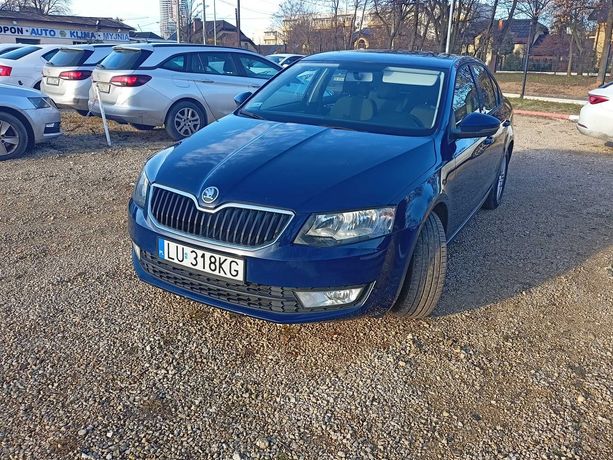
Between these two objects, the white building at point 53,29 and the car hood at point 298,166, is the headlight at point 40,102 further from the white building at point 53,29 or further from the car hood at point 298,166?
the white building at point 53,29

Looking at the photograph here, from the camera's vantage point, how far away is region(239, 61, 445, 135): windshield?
3.57m

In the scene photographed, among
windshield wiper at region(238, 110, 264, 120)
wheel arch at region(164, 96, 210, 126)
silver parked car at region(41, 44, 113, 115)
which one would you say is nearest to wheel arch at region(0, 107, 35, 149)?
wheel arch at region(164, 96, 210, 126)

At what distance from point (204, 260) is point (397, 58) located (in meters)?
2.53

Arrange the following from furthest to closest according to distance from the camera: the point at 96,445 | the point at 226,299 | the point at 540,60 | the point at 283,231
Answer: the point at 540,60 → the point at 226,299 → the point at 283,231 → the point at 96,445

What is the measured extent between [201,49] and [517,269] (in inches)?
270

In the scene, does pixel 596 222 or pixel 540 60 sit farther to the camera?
pixel 540 60

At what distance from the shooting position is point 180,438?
225 centimetres

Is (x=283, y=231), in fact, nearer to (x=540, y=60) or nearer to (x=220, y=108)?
(x=220, y=108)

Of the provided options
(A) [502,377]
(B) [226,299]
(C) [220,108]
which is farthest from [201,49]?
(A) [502,377]

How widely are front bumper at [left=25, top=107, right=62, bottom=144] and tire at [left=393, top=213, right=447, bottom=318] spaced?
620cm

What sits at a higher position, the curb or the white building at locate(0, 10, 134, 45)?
the white building at locate(0, 10, 134, 45)

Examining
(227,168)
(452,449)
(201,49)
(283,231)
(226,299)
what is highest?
(201,49)

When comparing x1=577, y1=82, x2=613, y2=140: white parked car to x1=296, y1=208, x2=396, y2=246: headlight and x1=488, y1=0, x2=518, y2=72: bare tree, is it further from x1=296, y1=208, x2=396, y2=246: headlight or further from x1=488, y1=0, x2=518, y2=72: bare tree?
x1=488, y1=0, x2=518, y2=72: bare tree

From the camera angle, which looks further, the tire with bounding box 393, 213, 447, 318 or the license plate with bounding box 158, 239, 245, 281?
the tire with bounding box 393, 213, 447, 318
